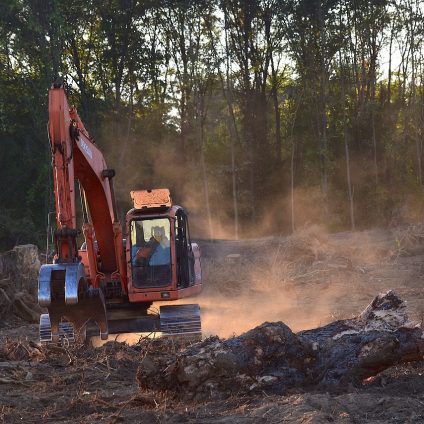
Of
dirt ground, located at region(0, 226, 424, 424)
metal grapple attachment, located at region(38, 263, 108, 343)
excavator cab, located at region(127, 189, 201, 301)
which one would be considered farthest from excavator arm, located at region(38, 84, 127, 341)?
dirt ground, located at region(0, 226, 424, 424)

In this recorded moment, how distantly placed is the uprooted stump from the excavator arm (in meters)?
2.84

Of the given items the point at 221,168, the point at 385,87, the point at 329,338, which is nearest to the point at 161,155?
the point at 221,168

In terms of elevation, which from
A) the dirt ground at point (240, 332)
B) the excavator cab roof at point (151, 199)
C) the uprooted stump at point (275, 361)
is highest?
the excavator cab roof at point (151, 199)

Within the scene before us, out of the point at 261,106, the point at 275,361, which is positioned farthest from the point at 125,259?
the point at 261,106

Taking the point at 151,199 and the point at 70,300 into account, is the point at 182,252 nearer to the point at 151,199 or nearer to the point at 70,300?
the point at 151,199

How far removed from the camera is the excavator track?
12922 millimetres

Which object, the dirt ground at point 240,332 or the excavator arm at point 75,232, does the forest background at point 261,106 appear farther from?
the excavator arm at point 75,232

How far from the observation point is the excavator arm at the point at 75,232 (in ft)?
36.2

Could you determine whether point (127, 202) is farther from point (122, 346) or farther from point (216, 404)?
point (216, 404)

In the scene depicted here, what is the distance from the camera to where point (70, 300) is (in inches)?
421

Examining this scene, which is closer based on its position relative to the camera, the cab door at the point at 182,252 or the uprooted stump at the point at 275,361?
the uprooted stump at the point at 275,361

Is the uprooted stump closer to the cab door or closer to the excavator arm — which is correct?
the excavator arm

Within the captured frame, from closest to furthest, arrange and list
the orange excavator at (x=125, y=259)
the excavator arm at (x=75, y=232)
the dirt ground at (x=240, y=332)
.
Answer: the dirt ground at (x=240, y=332)
the excavator arm at (x=75, y=232)
the orange excavator at (x=125, y=259)

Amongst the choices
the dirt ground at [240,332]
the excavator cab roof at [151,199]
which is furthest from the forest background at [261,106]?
the excavator cab roof at [151,199]
